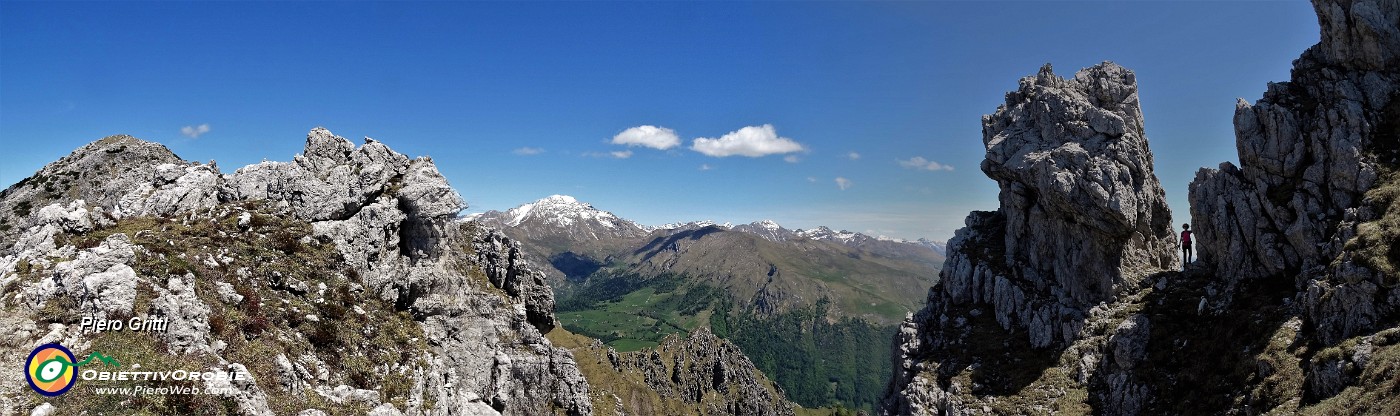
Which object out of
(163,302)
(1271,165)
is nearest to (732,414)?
(1271,165)

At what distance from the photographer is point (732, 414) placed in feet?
557

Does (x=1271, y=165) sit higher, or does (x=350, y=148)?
(x=1271, y=165)

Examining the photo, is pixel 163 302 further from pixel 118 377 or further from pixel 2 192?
pixel 2 192

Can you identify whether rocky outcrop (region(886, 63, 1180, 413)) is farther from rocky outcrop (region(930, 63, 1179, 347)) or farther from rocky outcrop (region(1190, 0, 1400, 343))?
rocky outcrop (region(1190, 0, 1400, 343))

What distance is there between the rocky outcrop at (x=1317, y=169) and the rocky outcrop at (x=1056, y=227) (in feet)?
19.8

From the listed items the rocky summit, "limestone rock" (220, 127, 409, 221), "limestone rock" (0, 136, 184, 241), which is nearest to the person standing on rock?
the rocky summit

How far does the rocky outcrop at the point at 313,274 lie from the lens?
19.8m

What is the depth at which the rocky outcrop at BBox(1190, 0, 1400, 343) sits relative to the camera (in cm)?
3491

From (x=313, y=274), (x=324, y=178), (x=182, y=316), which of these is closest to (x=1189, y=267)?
(x=313, y=274)

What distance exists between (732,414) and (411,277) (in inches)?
5941

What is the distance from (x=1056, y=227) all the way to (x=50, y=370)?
222 feet

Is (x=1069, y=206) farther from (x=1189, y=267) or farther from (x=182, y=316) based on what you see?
(x=182, y=316)

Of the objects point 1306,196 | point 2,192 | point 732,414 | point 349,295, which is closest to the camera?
point 349,295

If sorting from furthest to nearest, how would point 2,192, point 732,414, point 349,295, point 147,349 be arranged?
point 732,414
point 2,192
point 349,295
point 147,349
